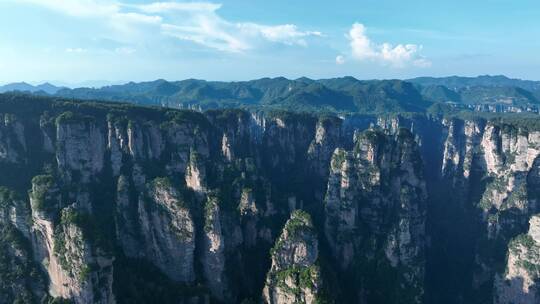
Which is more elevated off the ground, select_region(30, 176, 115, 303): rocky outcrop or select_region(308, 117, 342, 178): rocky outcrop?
select_region(308, 117, 342, 178): rocky outcrop

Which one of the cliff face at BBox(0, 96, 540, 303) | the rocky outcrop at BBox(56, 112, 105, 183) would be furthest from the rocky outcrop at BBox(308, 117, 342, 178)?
the rocky outcrop at BBox(56, 112, 105, 183)

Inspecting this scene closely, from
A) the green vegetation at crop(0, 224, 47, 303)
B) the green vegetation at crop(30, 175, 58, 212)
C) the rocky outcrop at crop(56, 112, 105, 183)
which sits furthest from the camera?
the rocky outcrop at crop(56, 112, 105, 183)

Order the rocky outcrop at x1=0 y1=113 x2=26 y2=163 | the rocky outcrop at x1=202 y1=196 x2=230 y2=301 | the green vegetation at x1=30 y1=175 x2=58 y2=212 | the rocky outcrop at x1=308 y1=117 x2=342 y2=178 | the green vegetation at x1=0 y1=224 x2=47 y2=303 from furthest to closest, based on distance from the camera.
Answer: the rocky outcrop at x1=308 y1=117 x2=342 y2=178, the rocky outcrop at x1=0 y1=113 x2=26 y2=163, the rocky outcrop at x1=202 y1=196 x2=230 y2=301, the green vegetation at x1=30 y1=175 x2=58 y2=212, the green vegetation at x1=0 y1=224 x2=47 y2=303

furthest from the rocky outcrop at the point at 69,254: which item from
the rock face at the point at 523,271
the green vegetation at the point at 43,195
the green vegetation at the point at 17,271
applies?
A: the rock face at the point at 523,271

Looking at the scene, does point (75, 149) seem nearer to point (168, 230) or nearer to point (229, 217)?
point (168, 230)

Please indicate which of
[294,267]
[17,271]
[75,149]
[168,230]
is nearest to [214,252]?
[168,230]

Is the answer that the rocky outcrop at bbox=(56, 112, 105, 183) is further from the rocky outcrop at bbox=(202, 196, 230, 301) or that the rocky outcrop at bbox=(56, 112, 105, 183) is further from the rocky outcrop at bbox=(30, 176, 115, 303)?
the rocky outcrop at bbox=(202, 196, 230, 301)

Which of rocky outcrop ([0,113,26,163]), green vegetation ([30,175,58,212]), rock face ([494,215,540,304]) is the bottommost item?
rock face ([494,215,540,304])
